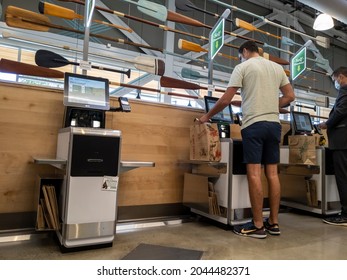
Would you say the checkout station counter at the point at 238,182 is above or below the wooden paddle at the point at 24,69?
below

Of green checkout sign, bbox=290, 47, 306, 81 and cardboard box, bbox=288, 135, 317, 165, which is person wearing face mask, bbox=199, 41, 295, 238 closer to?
cardboard box, bbox=288, 135, 317, 165

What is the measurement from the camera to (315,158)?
3.07m

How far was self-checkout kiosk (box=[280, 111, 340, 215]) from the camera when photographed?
3172 millimetres

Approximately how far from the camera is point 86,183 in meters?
1.86

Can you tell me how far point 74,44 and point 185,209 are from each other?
4.72 metres

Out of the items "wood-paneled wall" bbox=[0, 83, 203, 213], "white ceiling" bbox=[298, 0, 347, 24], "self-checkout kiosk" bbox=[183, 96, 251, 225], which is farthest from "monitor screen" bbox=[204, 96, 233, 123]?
"white ceiling" bbox=[298, 0, 347, 24]

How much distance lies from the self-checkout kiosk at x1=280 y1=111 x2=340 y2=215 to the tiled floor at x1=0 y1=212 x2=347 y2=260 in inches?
20.9

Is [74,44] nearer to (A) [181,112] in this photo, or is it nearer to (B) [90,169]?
(A) [181,112]

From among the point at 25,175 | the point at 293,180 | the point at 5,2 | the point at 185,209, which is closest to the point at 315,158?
the point at 293,180

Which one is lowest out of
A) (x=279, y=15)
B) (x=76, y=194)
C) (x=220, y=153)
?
(x=76, y=194)

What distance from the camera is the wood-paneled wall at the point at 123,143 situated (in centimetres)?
213

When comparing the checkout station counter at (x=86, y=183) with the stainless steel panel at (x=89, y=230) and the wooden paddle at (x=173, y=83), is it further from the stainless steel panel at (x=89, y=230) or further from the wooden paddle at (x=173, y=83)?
the wooden paddle at (x=173, y=83)

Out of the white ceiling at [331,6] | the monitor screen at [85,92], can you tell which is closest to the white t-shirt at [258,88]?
the monitor screen at [85,92]

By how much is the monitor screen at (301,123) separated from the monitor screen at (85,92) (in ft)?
7.97
